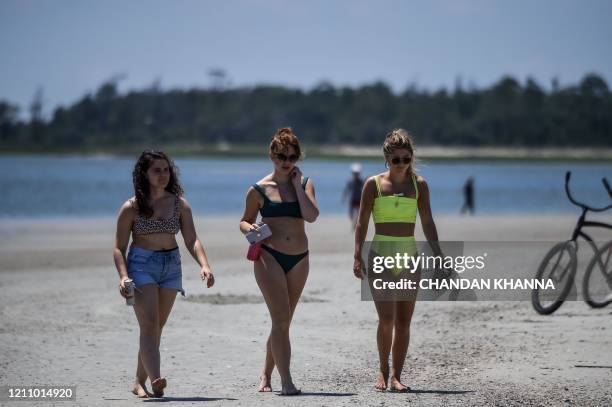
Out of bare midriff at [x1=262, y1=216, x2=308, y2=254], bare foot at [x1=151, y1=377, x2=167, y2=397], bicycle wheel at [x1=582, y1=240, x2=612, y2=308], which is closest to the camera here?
bare foot at [x1=151, y1=377, x2=167, y2=397]

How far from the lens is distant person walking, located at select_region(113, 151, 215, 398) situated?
6.78 m

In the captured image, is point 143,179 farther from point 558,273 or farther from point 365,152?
point 365,152

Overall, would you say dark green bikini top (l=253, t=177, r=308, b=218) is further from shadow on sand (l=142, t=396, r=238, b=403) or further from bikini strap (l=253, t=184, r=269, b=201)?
shadow on sand (l=142, t=396, r=238, b=403)

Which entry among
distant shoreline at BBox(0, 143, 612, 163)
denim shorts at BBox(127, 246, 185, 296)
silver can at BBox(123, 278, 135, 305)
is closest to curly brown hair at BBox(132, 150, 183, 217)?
denim shorts at BBox(127, 246, 185, 296)

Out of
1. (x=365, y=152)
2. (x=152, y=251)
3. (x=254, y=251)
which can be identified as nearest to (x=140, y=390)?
(x=152, y=251)

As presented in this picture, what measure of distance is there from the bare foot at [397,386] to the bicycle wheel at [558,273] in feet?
10.8

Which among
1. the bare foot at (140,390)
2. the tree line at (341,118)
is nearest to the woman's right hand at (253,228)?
the bare foot at (140,390)

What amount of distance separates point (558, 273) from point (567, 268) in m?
0.16

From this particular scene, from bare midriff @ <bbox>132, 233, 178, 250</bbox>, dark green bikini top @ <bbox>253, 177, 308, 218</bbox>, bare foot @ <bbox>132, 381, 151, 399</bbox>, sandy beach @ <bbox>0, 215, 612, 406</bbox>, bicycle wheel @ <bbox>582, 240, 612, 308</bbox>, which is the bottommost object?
sandy beach @ <bbox>0, 215, 612, 406</bbox>

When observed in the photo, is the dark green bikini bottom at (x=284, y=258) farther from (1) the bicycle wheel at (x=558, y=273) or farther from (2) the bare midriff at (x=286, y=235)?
(1) the bicycle wheel at (x=558, y=273)

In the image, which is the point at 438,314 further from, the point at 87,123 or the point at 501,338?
the point at 87,123

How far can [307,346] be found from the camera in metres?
9.23

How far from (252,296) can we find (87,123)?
186489 millimetres

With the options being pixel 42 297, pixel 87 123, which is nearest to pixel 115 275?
pixel 42 297
